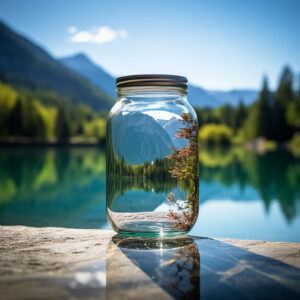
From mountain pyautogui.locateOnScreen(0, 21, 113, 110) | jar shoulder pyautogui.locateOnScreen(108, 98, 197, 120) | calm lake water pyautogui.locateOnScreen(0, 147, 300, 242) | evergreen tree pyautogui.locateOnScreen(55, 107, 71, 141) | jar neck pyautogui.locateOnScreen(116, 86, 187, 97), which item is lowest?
calm lake water pyautogui.locateOnScreen(0, 147, 300, 242)

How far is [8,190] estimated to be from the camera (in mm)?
7234

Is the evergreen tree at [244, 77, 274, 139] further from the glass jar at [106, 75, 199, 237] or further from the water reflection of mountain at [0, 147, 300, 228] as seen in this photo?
the glass jar at [106, 75, 199, 237]

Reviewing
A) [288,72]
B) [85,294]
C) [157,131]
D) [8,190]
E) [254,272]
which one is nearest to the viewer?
[85,294]

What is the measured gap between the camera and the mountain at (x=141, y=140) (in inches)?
73.5

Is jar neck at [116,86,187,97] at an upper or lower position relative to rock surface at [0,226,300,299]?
upper

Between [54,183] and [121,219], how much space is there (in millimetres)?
6932

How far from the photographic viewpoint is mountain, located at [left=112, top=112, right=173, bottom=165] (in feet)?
6.13

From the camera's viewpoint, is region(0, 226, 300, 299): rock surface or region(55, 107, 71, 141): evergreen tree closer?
region(0, 226, 300, 299): rock surface

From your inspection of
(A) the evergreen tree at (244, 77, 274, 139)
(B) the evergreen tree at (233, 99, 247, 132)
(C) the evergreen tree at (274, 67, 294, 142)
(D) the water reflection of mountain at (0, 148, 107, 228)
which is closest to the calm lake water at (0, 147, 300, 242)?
(D) the water reflection of mountain at (0, 148, 107, 228)

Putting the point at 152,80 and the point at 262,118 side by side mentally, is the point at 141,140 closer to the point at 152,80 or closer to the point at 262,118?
the point at 152,80

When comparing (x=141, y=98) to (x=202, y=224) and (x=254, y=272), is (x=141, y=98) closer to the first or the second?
(x=254, y=272)

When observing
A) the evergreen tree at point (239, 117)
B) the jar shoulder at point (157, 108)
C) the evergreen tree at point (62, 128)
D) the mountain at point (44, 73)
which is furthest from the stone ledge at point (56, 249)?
the mountain at point (44, 73)

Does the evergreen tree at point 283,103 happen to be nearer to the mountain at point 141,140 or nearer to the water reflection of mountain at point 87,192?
the water reflection of mountain at point 87,192

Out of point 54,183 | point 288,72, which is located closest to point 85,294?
point 54,183
